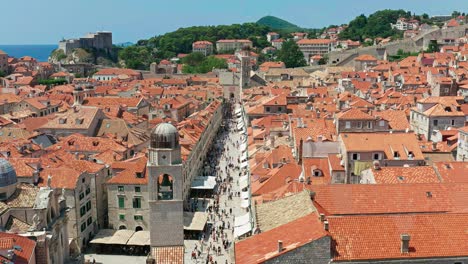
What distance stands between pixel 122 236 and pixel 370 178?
64.2ft

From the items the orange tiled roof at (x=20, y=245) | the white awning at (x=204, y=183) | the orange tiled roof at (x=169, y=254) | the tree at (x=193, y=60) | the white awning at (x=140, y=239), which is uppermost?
the tree at (x=193, y=60)

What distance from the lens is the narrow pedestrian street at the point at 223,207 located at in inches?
1624

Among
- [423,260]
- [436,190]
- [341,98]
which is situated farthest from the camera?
[341,98]

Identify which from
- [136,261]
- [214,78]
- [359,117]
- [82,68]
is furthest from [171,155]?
[82,68]

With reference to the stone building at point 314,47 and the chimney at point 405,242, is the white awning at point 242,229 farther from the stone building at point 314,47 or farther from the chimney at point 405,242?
the stone building at point 314,47

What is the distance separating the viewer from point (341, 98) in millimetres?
70562

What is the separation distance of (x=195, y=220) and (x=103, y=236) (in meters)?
7.45

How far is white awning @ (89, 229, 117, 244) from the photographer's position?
4262 cm

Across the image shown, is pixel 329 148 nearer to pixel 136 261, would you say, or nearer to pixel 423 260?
pixel 136 261

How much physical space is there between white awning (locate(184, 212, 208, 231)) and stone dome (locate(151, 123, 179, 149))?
1396 cm

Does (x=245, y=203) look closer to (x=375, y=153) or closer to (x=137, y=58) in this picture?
(x=375, y=153)

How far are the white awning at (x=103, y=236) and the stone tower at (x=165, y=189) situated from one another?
1102cm

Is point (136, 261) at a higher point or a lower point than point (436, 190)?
lower

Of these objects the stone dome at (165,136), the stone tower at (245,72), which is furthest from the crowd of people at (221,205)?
the stone tower at (245,72)
